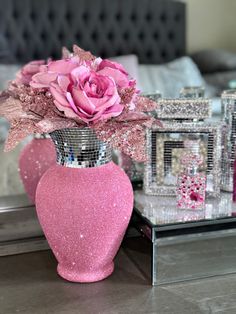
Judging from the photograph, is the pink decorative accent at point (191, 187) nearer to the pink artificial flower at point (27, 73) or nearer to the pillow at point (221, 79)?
the pink artificial flower at point (27, 73)

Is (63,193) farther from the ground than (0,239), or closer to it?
farther from the ground

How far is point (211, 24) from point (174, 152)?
9.21ft

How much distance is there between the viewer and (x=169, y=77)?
110 inches

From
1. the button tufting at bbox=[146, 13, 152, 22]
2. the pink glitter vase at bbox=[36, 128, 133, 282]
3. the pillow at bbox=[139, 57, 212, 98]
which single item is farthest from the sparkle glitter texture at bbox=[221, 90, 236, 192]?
the button tufting at bbox=[146, 13, 152, 22]

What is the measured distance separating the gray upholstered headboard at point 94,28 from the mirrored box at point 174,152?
7.14 ft

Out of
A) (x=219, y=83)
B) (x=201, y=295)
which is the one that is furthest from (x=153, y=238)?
(x=219, y=83)

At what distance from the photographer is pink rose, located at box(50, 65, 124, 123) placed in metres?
0.65

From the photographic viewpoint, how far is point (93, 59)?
73 cm

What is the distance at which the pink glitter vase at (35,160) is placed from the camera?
3.16 ft

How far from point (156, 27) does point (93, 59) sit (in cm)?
269

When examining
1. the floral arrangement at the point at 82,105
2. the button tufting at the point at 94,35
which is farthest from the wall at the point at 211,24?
the floral arrangement at the point at 82,105

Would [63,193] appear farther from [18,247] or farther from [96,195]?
[18,247]

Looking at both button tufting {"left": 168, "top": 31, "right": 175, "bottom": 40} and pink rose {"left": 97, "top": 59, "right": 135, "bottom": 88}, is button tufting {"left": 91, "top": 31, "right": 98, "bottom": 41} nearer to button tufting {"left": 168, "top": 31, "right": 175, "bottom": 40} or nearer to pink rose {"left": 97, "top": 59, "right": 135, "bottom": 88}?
button tufting {"left": 168, "top": 31, "right": 175, "bottom": 40}

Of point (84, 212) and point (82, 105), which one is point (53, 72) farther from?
point (84, 212)
